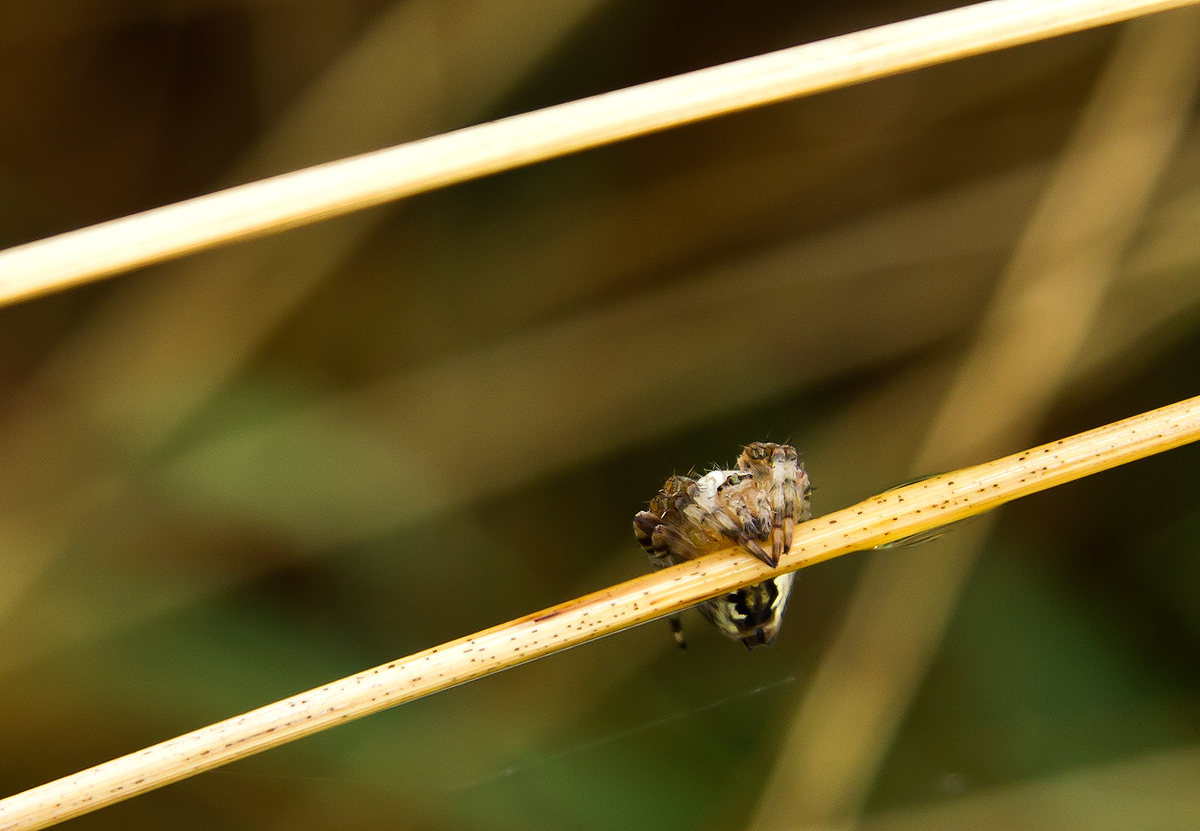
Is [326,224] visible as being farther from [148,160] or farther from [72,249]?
[72,249]

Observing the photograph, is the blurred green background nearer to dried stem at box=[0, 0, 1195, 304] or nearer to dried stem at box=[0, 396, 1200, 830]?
dried stem at box=[0, 396, 1200, 830]

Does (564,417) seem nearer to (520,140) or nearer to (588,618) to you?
(588,618)

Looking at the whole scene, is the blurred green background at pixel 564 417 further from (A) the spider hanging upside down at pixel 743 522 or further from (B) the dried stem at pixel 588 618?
(B) the dried stem at pixel 588 618

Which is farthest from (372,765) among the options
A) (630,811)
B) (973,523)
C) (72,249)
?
(973,523)

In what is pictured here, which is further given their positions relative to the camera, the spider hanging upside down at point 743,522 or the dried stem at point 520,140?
the spider hanging upside down at point 743,522

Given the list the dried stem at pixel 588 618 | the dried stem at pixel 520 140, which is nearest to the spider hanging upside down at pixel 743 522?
the dried stem at pixel 588 618

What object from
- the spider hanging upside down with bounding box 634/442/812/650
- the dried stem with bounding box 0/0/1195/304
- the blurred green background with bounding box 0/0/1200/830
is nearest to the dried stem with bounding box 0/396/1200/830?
the spider hanging upside down with bounding box 634/442/812/650

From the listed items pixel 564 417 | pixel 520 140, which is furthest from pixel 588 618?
pixel 564 417
